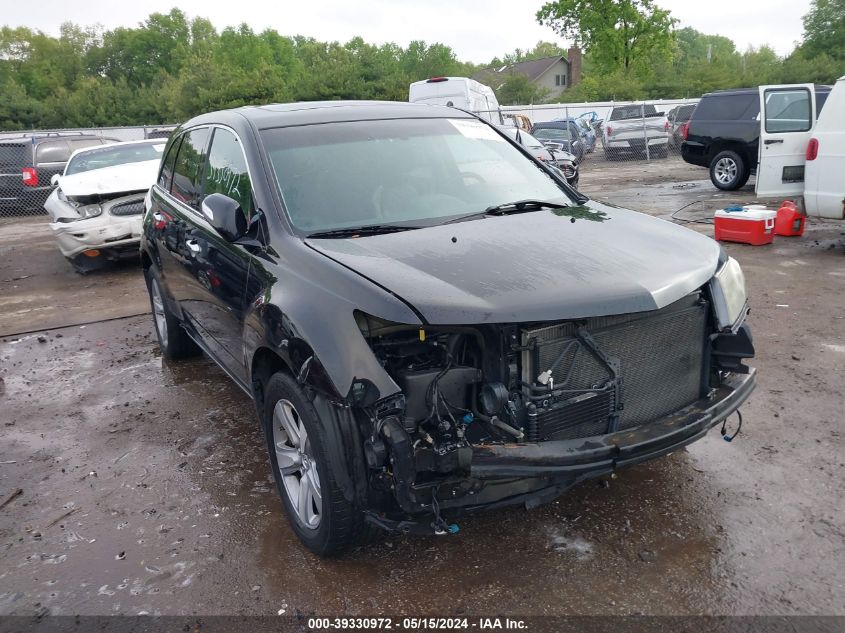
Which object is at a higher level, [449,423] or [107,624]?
[449,423]

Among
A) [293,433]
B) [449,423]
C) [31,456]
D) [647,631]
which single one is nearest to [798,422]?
[647,631]

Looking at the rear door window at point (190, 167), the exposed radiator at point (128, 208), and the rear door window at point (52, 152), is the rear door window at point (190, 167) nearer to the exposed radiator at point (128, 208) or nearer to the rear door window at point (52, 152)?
the exposed radiator at point (128, 208)

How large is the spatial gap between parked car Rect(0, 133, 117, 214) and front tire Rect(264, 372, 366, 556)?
14.6 m

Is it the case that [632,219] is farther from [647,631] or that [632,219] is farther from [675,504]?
[647,631]

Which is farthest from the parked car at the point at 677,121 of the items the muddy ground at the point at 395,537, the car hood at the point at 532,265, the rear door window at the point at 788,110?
the car hood at the point at 532,265

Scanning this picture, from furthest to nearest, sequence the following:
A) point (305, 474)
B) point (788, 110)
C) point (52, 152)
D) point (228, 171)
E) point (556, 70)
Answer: point (556, 70), point (52, 152), point (788, 110), point (228, 171), point (305, 474)

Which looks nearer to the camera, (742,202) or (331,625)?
(331,625)

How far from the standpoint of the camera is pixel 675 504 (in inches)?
132

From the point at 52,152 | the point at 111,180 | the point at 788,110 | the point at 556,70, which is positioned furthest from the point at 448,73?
the point at 111,180

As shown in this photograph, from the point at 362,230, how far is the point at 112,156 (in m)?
8.31

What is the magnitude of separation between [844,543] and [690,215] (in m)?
9.24

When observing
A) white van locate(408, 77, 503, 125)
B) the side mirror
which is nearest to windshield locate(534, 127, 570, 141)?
white van locate(408, 77, 503, 125)

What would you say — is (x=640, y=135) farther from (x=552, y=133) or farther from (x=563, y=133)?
(x=552, y=133)

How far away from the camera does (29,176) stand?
626 inches
